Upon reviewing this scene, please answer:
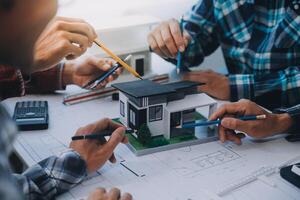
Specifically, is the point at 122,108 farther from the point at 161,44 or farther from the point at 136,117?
the point at 161,44

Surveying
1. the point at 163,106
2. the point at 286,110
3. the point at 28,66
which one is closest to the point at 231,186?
the point at 163,106

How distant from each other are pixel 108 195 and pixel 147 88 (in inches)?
13.4

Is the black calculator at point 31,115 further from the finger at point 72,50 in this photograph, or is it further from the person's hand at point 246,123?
the person's hand at point 246,123

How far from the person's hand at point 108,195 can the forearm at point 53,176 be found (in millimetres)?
78

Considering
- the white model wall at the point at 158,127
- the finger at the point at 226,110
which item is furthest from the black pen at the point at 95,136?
the finger at the point at 226,110

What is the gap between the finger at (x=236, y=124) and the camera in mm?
1208

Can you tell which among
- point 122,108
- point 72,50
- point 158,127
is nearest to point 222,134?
point 158,127

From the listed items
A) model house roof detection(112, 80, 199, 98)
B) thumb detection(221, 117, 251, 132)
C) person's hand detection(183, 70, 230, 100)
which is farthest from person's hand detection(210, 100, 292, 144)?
person's hand detection(183, 70, 230, 100)

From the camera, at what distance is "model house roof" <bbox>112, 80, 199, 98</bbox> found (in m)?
1.17

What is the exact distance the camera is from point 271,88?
1555mm

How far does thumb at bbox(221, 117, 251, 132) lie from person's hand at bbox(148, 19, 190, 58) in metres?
0.42

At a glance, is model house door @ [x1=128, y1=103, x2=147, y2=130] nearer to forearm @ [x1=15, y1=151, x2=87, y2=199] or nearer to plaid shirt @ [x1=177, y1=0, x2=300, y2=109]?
forearm @ [x1=15, y1=151, x2=87, y2=199]

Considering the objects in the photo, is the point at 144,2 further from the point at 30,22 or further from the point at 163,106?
the point at 30,22

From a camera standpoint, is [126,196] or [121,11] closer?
[126,196]
